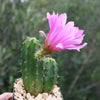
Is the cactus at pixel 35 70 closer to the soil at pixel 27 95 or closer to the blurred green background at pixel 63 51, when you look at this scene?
the soil at pixel 27 95

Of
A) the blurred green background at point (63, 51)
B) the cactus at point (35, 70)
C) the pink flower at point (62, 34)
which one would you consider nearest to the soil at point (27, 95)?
the cactus at point (35, 70)

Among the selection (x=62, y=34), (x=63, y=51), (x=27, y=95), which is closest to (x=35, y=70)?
(x=27, y=95)

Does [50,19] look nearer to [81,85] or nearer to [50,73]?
[50,73]

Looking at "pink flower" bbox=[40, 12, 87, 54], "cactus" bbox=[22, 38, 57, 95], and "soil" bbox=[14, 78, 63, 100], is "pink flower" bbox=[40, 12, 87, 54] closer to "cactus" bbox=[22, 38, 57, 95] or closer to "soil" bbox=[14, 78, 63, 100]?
"cactus" bbox=[22, 38, 57, 95]

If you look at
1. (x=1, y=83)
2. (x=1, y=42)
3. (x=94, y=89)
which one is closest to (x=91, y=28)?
(x=94, y=89)

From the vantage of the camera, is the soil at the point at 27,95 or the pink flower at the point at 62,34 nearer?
the pink flower at the point at 62,34

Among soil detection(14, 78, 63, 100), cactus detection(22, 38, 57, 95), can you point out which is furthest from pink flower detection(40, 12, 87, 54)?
soil detection(14, 78, 63, 100)
